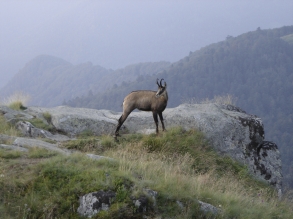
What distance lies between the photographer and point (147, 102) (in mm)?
12516

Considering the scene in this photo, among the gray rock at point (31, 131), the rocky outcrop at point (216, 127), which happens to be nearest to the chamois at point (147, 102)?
the rocky outcrop at point (216, 127)

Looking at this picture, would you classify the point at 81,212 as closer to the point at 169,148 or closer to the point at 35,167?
the point at 35,167

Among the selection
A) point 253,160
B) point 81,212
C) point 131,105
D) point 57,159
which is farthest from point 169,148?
point 81,212

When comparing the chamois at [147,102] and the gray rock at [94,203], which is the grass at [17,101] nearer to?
the chamois at [147,102]

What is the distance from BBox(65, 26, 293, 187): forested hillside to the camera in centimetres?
15112

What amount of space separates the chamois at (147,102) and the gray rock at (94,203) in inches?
235

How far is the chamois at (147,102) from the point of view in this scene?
12344 millimetres

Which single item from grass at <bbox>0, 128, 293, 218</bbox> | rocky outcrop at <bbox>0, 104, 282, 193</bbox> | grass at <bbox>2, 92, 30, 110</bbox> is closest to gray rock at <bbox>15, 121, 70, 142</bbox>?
rocky outcrop at <bbox>0, 104, 282, 193</bbox>

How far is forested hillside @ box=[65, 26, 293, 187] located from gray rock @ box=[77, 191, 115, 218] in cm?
13406

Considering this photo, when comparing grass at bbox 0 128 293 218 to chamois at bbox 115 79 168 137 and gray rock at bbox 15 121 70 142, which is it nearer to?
chamois at bbox 115 79 168 137

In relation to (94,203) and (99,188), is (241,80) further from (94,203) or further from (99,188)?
(94,203)

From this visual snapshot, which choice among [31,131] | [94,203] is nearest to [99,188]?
[94,203]

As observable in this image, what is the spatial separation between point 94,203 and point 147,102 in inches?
259

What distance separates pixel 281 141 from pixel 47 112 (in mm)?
115106
